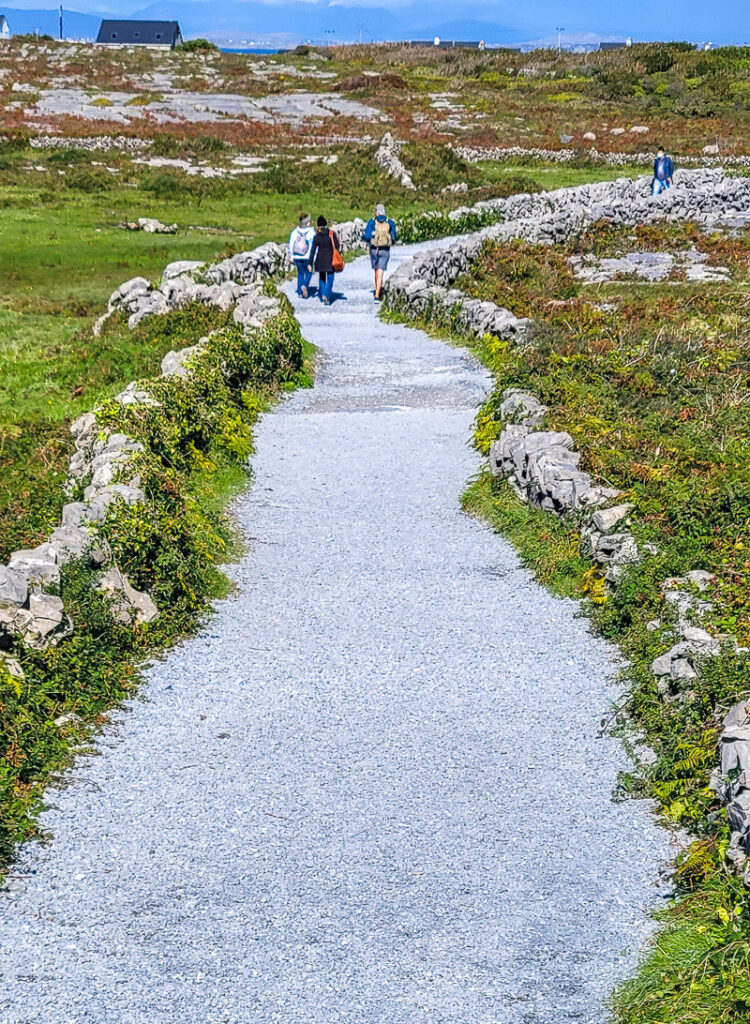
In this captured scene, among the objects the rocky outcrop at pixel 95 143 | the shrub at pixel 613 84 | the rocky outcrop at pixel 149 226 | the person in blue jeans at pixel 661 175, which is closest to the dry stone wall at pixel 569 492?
the person in blue jeans at pixel 661 175

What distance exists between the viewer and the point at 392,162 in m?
56.3

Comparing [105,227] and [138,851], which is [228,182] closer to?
[105,227]

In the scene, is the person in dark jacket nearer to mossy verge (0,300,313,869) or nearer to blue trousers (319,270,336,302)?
blue trousers (319,270,336,302)

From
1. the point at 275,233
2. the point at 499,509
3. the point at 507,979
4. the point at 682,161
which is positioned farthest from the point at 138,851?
the point at 682,161

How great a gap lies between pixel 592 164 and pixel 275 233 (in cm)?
3344

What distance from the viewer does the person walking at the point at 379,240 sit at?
2764 centimetres

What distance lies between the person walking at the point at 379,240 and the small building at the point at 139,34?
151882mm

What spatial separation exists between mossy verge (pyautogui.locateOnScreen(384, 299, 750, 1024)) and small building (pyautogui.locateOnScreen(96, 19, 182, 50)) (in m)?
169

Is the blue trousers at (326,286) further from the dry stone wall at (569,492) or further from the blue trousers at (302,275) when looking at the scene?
the dry stone wall at (569,492)

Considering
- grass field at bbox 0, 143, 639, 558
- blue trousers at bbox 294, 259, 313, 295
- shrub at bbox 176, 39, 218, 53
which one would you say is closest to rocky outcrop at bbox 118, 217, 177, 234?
grass field at bbox 0, 143, 639, 558

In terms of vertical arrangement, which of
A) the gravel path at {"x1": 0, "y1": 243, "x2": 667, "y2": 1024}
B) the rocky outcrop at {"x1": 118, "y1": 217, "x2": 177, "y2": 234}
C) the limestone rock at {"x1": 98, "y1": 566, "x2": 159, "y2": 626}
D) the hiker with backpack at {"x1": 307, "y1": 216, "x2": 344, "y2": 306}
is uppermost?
the rocky outcrop at {"x1": 118, "y1": 217, "x2": 177, "y2": 234}

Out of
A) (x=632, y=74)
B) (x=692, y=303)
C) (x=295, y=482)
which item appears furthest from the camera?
(x=632, y=74)

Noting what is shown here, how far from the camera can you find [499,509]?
1502cm

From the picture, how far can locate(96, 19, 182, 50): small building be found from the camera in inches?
6486
